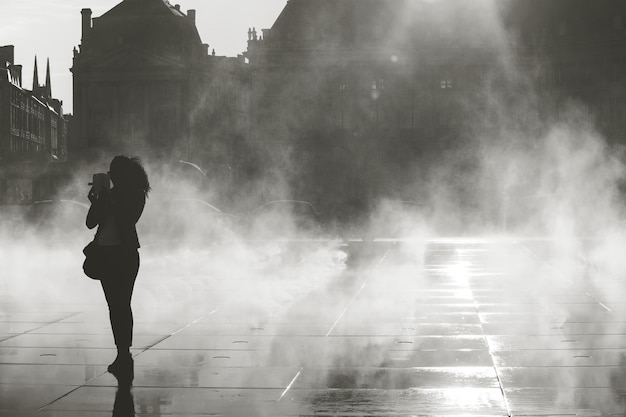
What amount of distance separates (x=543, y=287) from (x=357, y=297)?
2.94m

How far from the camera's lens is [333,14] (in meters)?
88.2

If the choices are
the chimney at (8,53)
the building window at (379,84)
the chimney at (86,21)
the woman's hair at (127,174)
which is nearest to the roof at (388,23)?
the building window at (379,84)

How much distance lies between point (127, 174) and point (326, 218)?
3577 centimetres

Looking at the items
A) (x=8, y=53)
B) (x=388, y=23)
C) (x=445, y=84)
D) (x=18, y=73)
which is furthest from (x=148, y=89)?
(x=445, y=84)

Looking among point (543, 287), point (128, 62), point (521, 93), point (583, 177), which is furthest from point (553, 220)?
point (128, 62)

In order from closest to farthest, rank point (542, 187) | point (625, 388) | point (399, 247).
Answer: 1. point (625, 388)
2. point (399, 247)
3. point (542, 187)

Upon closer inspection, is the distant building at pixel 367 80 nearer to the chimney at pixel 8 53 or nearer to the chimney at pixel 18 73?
the chimney at pixel 18 73

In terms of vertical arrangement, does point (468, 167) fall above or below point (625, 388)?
above

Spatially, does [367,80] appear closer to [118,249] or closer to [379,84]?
[379,84]

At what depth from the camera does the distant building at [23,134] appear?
7581 cm

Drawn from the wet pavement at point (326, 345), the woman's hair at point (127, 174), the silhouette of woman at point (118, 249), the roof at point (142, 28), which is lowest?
the wet pavement at point (326, 345)

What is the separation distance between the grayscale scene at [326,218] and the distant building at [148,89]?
18 cm

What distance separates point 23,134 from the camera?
93750mm

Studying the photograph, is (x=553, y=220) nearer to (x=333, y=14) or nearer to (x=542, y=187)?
(x=542, y=187)
